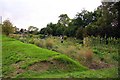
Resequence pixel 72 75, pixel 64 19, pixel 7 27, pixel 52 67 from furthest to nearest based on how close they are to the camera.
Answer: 1. pixel 64 19
2. pixel 7 27
3. pixel 52 67
4. pixel 72 75

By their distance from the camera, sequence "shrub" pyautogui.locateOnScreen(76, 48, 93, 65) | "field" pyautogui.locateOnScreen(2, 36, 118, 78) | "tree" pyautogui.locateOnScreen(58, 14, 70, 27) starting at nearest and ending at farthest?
"field" pyautogui.locateOnScreen(2, 36, 118, 78) → "shrub" pyautogui.locateOnScreen(76, 48, 93, 65) → "tree" pyautogui.locateOnScreen(58, 14, 70, 27)

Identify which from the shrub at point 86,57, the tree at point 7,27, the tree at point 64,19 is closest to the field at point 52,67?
the shrub at point 86,57

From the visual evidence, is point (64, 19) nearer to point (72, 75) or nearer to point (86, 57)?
point (86, 57)

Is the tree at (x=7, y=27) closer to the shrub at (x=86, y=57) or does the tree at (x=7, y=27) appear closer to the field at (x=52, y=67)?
the field at (x=52, y=67)

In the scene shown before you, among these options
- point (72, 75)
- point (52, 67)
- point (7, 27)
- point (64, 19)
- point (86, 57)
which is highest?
point (64, 19)

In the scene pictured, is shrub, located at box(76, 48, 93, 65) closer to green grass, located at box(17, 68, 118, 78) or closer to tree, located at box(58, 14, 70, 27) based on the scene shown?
green grass, located at box(17, 68, 118, 78)

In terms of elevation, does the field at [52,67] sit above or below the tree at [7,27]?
below

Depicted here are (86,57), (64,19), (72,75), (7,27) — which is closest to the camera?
(72,75)

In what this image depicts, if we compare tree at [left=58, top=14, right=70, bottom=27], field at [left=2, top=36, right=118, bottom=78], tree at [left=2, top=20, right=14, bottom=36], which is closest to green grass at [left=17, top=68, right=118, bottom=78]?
field at [left=2, top=36, right=118, bottom=78]

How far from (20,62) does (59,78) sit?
143 inches

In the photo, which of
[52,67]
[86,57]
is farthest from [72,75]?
[86,57]

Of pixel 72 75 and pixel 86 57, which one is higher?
pixel 86 57

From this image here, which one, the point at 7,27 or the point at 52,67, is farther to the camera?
the point at 7,27

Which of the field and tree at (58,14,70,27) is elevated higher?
tree at (58,14,70,27)
